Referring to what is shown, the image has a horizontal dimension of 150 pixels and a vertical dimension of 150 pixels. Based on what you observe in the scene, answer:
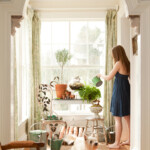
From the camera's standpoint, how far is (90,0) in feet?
20.2

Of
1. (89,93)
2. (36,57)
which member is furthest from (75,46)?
(89,93)

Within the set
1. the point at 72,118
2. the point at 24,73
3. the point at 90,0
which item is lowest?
the point at 72,118

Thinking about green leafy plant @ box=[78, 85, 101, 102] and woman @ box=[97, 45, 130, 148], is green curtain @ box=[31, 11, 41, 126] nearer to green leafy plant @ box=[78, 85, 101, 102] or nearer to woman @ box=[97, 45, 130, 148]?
green leafy plant @ box=[78, 85, 101, 102]

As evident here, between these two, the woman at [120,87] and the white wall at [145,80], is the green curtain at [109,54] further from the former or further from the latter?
the white wall at [145,80]

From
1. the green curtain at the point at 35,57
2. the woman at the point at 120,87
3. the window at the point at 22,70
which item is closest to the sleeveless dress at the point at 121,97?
the woman at the point at 120,87

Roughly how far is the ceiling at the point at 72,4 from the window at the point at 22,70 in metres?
0.57

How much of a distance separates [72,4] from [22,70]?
1.82m

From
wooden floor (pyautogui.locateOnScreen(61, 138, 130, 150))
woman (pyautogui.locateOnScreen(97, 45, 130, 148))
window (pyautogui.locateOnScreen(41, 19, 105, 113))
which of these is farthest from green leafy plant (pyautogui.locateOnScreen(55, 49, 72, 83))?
wooden floor (pyautogui.locateOnScreen(61, 138, 130, 150))

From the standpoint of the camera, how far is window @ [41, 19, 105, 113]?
21.5ft

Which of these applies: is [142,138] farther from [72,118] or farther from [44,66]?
[44,66]
